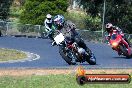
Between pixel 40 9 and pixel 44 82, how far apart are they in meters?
31.3

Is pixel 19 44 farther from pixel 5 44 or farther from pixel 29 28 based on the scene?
pixel 29 28

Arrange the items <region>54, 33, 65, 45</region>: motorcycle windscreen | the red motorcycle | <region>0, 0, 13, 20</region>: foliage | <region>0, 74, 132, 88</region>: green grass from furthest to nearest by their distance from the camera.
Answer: <region>0, 0, 13, 20</region>: foliage
the red motorcycle
<region>54, 33, 65, 45</region>: motorcycle windscreen
<region>0, 74, 132, 88</region>: green grass

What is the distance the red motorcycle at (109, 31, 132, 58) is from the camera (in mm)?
23641

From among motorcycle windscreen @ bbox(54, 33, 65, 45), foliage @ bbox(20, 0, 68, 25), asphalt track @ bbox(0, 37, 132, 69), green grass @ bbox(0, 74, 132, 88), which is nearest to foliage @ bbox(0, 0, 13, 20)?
foliage @ bbox(20, 0, 68, 25)

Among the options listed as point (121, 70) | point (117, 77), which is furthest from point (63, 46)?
point (117, 77)

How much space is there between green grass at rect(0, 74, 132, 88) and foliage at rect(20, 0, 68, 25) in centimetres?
2955

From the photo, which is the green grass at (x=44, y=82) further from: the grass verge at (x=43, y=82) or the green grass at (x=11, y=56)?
the green grass at (x=11, y=56)

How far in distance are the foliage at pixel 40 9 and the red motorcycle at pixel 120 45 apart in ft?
65.5

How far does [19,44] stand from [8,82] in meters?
19.1

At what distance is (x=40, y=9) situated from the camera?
44.2 metres

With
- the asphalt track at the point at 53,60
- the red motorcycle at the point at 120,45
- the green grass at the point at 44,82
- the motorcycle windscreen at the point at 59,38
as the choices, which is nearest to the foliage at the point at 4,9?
the asphalt track at the point at 53,60

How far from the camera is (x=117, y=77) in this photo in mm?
7840

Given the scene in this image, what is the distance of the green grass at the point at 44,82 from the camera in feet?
40.8

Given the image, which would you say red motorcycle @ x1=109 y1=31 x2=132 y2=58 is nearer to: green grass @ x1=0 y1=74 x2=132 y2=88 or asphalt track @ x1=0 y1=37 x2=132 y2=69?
asphalt track @ x1=0 y1=37 x2=132 y2=69
